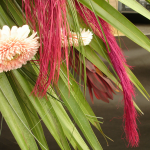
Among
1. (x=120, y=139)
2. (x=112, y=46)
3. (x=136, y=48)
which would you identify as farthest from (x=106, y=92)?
(x=136, y=48)

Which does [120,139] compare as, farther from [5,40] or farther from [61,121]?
[5,40]

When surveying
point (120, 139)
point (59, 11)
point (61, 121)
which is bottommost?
point (120, 139)

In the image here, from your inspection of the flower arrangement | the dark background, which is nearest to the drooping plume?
the flower arrangement

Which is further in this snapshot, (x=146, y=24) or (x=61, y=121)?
(x=146, y=24)

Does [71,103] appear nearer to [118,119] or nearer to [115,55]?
[115,55]

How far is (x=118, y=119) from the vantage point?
0.52 metres

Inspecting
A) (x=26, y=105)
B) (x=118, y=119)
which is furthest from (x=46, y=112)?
(x=118, y=119)

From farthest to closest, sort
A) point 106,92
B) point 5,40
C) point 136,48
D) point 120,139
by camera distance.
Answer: point 136,48
point 120,139
point 106,92
point 5,40

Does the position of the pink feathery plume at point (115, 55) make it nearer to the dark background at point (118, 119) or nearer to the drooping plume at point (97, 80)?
the drooping plume at point (97, 80)

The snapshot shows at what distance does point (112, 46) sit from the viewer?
24 centimetres

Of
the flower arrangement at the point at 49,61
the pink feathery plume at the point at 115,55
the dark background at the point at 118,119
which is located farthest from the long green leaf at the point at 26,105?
the dark background at the point at 118,119

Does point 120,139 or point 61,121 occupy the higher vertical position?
point 61,121

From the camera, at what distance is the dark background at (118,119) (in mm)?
473

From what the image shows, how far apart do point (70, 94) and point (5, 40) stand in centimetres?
9
